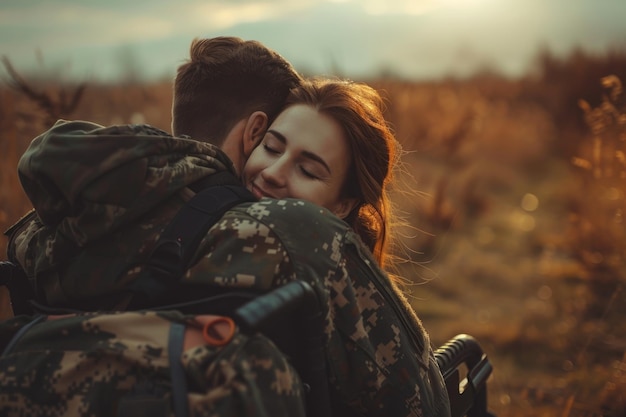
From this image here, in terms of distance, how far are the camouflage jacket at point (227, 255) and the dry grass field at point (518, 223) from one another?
95 cm

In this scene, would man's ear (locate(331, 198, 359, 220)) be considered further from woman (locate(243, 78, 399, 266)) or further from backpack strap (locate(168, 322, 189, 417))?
backpack strap (locate(168, 322, 189, 417))

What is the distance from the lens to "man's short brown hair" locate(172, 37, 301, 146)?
231cm

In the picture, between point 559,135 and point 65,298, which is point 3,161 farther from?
point 559,135

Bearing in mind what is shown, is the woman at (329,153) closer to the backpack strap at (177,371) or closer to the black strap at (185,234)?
the black strap at (185,234)

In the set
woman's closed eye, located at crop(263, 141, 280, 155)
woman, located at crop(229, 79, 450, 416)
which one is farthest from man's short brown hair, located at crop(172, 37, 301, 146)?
woman, located at crop(229, 79, 450, 416)

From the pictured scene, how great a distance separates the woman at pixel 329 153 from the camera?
82.9 inches

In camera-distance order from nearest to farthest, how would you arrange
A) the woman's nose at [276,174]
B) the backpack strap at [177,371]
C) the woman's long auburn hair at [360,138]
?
the backpack strap at [177,371]
the woman's nose at [276,174]
the woman's long auburn hair at [360,138]

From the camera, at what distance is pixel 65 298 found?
156 cm

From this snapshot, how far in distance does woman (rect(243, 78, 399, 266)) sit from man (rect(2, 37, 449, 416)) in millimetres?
429

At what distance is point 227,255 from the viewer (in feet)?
4.71

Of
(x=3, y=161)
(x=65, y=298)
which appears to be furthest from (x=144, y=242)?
(x=3, y=161)

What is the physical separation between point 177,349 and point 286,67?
4.67 feet

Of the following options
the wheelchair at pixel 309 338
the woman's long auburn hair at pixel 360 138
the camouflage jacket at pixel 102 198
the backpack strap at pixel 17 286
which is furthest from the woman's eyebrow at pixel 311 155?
the backpack strap at pixel 17 286

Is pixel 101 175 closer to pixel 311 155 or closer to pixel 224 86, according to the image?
pixel 311 155
